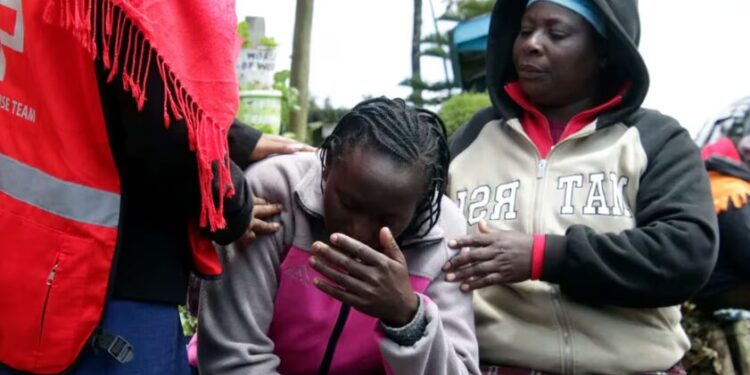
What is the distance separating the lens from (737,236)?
3.45m

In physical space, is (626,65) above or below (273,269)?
above

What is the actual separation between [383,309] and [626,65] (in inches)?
52.0

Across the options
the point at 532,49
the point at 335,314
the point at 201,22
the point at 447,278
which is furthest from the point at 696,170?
the point at 201,22

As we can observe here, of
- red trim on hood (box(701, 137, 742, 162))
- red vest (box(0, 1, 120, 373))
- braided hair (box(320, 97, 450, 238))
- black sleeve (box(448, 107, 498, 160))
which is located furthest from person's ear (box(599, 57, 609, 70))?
red vest (box(0, 1, 120, 373))

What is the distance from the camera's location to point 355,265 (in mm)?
1983

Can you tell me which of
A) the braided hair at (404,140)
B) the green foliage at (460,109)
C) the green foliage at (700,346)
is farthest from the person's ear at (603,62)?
the green foliage at (460,109)

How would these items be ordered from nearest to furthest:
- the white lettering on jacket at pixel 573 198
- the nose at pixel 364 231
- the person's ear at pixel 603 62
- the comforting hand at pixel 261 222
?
the nose at pixel 364 231
the comforting hand at pixel 261 222
the white lettering on jacket at pixel 573 198
the person's ear at pixel 603 62

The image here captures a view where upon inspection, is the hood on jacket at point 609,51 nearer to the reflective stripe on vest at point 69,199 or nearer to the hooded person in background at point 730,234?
the hooded person in background at point 730,234

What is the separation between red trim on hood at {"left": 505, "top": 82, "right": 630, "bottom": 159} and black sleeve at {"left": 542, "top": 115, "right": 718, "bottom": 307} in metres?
0.29

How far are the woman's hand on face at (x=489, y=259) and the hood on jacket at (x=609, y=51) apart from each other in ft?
1.61

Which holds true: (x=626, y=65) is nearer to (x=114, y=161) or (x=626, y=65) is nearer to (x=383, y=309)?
(x=383, y=309)

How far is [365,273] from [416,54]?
28.7ft

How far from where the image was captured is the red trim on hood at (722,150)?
12.5 ft

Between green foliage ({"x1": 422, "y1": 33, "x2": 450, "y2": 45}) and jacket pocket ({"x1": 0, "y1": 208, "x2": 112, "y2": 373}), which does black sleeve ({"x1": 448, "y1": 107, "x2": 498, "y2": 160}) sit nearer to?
jacket pocket ({"x1": 0, "y1": 208, "x2": 112, "y2": 373})
